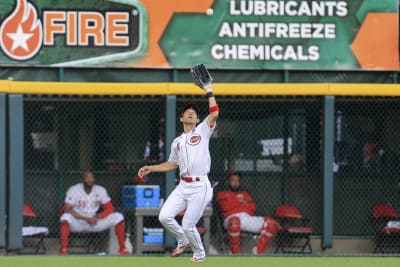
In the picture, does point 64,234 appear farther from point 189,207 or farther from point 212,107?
point 212,107

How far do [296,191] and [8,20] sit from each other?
473cm

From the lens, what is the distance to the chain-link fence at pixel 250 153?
1557 centimetres

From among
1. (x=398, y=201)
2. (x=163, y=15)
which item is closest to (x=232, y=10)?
(x=163, y=15)

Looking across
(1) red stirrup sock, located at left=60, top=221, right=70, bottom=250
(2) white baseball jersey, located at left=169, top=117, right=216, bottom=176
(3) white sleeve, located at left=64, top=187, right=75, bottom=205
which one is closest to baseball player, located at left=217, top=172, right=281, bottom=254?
(3) white sleeve, located at left=64, top=187, right=75, bottom=205

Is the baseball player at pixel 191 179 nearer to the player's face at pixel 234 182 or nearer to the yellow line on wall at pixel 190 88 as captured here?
the yellow line on wall at pixel 190 88

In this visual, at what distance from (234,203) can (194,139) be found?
398cm

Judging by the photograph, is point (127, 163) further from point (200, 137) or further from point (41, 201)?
point (200, 137)

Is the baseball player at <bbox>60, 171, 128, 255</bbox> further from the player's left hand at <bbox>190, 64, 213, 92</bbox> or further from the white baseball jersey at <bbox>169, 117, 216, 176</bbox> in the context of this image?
the player's left hand at <bbox>190, 64, 213, 92</bbox>

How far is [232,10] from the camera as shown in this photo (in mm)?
14945

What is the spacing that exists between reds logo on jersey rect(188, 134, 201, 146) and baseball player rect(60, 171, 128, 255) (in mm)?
3769

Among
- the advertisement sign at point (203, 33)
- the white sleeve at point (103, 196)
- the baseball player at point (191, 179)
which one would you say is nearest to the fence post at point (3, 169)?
the advertisement sign at point (203, 33)

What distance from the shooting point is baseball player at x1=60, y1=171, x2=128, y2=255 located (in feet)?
48.6
